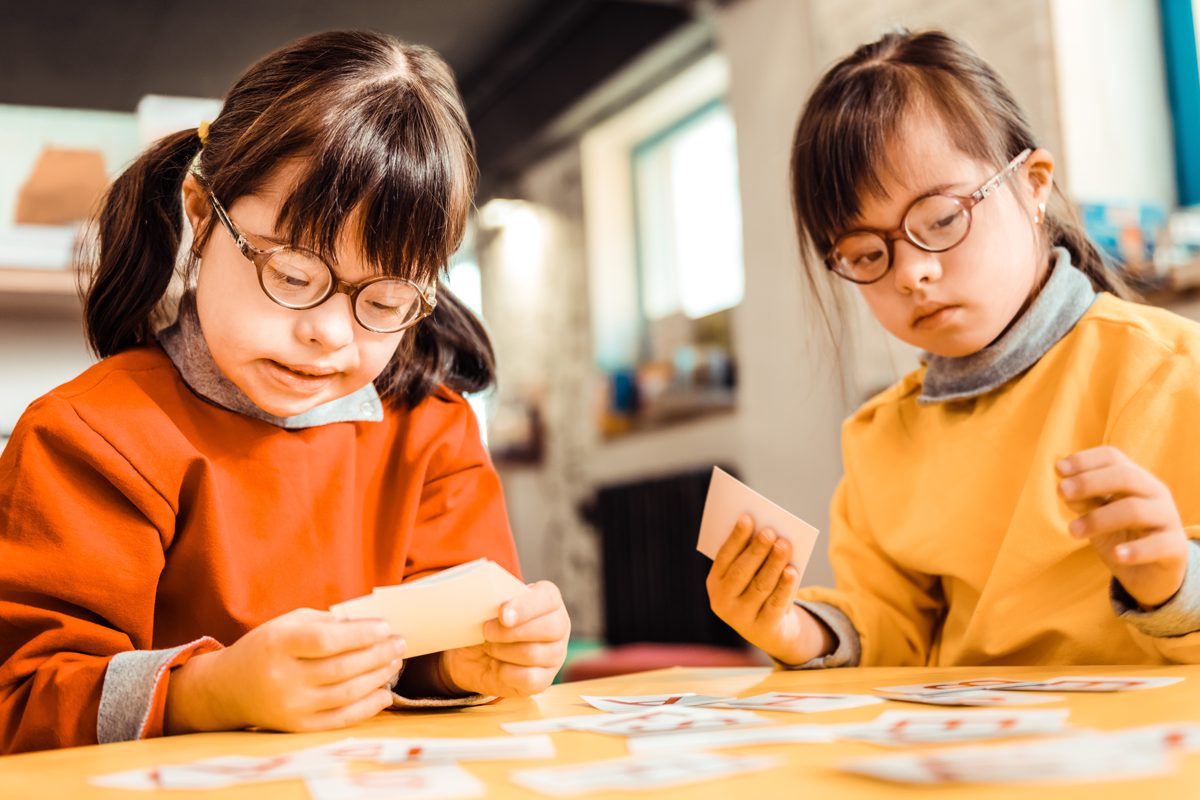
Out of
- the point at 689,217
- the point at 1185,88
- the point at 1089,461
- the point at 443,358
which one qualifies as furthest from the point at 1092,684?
the point at 689,217

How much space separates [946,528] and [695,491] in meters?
3.18

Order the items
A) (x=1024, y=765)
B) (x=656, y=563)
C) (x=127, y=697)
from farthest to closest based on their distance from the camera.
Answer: (x=656, y=563), (x=127, y=697), (x=1024, y=765)

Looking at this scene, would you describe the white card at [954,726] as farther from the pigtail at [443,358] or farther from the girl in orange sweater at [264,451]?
the pigtail at [443,358]

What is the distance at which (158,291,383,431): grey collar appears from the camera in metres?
1.02

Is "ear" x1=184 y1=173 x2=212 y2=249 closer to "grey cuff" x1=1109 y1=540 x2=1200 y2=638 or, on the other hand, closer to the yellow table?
the yellow table

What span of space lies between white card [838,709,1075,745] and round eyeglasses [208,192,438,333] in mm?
553

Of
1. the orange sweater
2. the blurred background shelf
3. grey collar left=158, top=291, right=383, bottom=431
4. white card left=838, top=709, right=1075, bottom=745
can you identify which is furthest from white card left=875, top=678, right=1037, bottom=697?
the blurred background shelf

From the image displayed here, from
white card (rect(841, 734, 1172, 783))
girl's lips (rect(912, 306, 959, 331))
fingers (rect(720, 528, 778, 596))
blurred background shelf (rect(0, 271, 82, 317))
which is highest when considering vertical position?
blurred background shelf (rect(0, 271, 82, 317))

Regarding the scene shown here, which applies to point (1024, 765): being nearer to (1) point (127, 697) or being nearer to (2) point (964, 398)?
(1) point (127, 697)

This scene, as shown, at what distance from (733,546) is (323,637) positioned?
0.43 meters

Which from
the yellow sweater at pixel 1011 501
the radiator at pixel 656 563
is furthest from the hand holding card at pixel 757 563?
the radiator at pixel 656 563

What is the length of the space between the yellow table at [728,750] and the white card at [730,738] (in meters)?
0.01

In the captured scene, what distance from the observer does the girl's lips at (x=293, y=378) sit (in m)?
0.97

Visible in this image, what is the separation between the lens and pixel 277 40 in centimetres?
478
